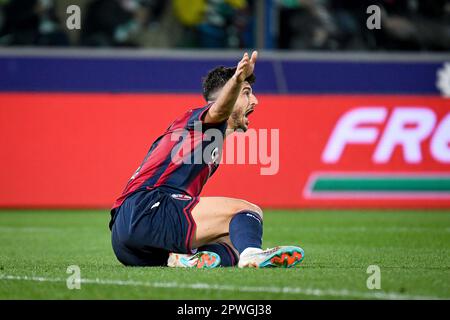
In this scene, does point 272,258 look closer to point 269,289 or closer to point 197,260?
point 197,260

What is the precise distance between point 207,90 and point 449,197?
24.9 ft

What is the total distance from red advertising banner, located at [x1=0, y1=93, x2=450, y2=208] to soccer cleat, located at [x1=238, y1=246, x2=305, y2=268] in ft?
22.5

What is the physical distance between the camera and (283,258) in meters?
6.87

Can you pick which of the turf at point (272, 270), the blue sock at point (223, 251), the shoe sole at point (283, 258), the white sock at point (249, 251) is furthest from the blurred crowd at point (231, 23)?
the white sock at point (249, 251)

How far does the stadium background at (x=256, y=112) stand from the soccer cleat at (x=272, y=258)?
722 millimetres

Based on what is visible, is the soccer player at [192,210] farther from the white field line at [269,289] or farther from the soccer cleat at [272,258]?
the white field line at [269,289]

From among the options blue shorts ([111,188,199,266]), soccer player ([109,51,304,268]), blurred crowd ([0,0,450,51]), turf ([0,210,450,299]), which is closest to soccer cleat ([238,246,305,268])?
soccer player ([109,51,304,268])

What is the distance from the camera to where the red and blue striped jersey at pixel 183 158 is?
7.05m

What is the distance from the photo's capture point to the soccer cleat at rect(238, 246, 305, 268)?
676cm

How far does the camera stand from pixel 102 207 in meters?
14.2

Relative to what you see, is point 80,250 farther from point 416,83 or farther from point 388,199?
point 416,83

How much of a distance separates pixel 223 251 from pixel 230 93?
120cm

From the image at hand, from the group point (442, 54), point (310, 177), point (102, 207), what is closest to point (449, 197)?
point (310, 177)

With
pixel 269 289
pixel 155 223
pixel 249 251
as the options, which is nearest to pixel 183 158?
pixel 155 223
